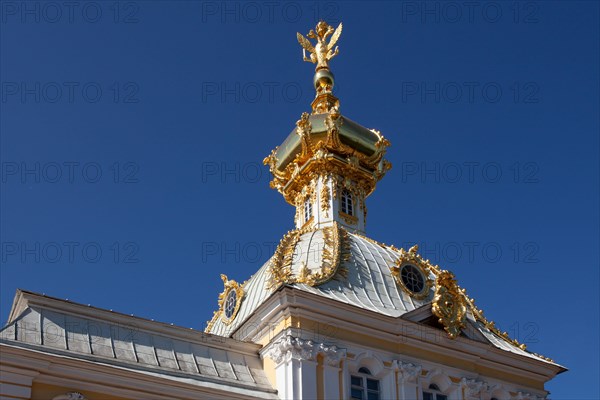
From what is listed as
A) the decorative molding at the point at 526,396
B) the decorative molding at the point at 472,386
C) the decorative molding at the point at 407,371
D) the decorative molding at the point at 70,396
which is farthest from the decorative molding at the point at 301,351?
the decorative molding at the point at 526,396

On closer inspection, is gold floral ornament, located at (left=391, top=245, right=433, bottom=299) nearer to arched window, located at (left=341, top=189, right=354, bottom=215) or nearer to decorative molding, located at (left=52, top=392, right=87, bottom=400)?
arched window, located at (left=341, top=189, right=354, bottom=215)

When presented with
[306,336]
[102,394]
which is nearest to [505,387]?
[306,336]

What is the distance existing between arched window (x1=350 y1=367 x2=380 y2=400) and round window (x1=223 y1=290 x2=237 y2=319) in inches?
221

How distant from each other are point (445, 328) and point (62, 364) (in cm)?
1177

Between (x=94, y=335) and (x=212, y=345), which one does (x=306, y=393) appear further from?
(x=94, y=335)

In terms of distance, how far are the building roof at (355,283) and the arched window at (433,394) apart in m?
2.17

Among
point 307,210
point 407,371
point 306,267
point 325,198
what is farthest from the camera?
point 307,210

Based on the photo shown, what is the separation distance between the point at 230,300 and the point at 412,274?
6212 millimetres

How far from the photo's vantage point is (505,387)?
84.4ft

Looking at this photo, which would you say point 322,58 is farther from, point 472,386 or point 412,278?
point 472,386

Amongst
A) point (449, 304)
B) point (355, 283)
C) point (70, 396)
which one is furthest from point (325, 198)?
point (70, 396)

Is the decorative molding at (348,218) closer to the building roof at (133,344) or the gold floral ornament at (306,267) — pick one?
the gold floral ornament at (306,267)

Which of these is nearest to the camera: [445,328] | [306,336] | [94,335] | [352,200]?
[94,335]

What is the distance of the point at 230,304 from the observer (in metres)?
27.1
